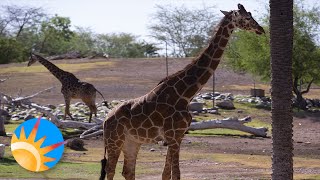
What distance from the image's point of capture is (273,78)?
10.6m

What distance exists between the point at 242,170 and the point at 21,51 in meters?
46.8

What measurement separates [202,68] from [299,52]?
2579cm

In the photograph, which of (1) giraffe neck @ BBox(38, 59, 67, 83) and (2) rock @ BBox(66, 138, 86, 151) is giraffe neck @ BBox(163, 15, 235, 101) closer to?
(2) rock @ BBox(66, 138, 86, 151)

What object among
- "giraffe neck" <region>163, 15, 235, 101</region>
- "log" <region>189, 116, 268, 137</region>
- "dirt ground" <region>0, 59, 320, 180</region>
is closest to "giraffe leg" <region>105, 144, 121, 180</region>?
"giraffe neck" <region>163, 15, 235, 101</region>

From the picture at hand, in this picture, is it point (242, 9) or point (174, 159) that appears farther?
point (242, 9)

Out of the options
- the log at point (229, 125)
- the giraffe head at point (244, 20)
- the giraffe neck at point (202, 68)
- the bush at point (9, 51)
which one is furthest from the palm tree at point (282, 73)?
the bush at point (9, 51)

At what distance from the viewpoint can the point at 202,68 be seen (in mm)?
12000

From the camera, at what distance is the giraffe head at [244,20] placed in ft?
38.3

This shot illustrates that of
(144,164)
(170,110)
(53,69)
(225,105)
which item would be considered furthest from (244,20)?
(225,105)

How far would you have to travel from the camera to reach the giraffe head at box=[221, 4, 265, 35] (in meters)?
11.7

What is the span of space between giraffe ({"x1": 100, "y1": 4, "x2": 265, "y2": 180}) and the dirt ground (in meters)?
4.19

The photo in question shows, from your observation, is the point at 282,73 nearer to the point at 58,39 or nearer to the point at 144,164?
the point at 144,164

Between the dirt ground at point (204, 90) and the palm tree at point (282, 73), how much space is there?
17.8 ft

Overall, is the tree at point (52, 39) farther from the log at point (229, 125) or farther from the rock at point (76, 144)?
the rock at point (76, 144)
